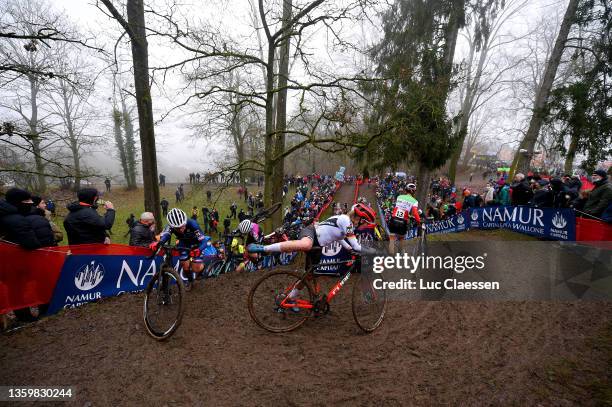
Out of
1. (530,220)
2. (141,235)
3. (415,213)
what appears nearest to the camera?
(141,235)

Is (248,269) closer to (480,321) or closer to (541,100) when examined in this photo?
(480,321)

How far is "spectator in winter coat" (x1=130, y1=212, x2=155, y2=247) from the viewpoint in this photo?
6031 mm

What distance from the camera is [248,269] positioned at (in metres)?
7.24

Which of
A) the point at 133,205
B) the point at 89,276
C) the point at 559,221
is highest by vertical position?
the point at 559,221

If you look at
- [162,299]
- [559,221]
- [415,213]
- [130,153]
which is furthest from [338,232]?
[130,153]

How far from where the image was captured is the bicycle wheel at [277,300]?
399cm

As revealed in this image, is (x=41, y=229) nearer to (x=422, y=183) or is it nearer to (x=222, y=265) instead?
(x=222, y=265)

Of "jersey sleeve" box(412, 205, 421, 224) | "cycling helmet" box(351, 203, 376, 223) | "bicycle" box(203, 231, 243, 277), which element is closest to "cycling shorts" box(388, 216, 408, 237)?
"jersey sleeve" box(412, 205, 421, 224)

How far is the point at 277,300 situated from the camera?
13.7 feet

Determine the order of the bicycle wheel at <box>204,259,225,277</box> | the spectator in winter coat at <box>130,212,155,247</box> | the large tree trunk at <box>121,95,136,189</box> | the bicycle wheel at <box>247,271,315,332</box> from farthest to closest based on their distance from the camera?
the large tree trunk at <box>121,95,136,189</box>, the bicycle wheel at <box>204,259,225,277</box>, the spectator in winter coat at <box>130,212,155,247</box>, the bicycle wheel at <box>247,271,315,332</box>

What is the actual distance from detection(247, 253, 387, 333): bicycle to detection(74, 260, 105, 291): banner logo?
10.3 ft

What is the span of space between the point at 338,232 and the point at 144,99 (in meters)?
6.96

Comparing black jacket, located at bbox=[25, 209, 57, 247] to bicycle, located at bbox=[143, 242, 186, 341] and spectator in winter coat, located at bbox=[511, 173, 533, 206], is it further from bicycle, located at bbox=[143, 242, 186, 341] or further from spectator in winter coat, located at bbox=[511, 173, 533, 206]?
spectator in winter coat, located at bbox=[511, 173, 533, 206]

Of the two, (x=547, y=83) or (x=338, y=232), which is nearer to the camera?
(x=338, y=232)
